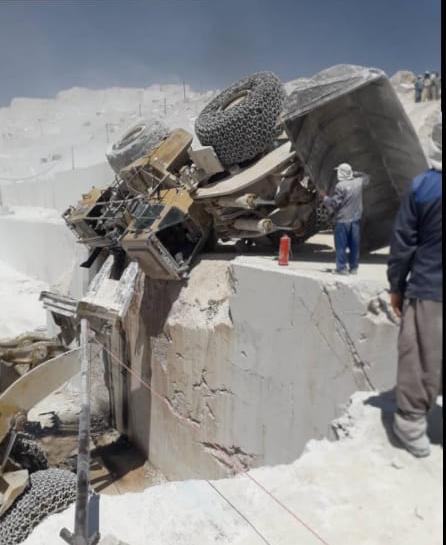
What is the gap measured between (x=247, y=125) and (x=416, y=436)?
484 cm

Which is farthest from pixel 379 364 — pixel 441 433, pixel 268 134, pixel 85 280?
pixel 85 280

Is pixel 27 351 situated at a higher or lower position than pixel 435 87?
lower

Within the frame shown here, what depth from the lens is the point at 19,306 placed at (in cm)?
1748

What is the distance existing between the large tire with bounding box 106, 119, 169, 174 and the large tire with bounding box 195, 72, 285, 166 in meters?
1.86

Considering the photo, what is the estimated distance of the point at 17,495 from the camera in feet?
16.5

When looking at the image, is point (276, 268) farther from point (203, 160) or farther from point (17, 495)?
point (17, 495)

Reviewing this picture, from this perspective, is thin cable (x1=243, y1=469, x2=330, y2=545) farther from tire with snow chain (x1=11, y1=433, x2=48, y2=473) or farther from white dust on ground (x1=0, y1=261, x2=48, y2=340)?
white dust on ground (x1=0, y1=261, x2=48, y2=340)

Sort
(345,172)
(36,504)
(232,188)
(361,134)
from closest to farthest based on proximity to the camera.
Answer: (345,172) < (361,134) < (36,504) < (232,188)

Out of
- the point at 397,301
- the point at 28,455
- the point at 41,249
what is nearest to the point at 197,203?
the point at 28,455

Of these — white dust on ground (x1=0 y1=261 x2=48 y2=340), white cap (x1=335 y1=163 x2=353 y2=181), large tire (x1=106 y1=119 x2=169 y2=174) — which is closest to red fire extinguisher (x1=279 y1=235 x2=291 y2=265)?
white cap (x1=335 y1=163 x2=353 y2=181)

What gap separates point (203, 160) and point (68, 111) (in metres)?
91.3

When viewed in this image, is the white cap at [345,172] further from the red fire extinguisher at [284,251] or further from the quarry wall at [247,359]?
the red fire extinguisher at [284,251]

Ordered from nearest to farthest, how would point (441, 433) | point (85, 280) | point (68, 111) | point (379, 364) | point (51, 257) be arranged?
point (441, 433) → point (379, 364) → point (85, 280) → point (51, 257) → point (68, 111)

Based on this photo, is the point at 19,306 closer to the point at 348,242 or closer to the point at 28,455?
the point at 28,455
